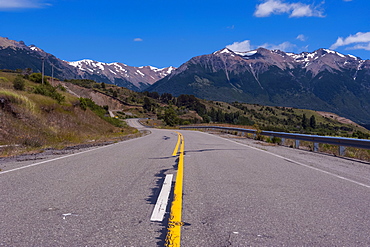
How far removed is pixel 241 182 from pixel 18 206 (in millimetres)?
4285

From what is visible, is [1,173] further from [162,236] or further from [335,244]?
[335,244]

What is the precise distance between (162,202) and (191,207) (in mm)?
519

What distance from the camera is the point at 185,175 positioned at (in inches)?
307

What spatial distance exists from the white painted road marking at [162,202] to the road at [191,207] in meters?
0.11

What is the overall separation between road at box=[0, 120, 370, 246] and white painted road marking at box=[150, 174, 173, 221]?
4.4 inches

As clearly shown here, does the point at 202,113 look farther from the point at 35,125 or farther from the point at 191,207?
the point at 191,207

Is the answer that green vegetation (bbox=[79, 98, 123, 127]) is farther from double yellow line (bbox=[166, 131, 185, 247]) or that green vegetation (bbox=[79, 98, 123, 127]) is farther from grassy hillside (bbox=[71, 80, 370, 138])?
Answer: grassy hillside (bbox=[71, 80, 370, 138])

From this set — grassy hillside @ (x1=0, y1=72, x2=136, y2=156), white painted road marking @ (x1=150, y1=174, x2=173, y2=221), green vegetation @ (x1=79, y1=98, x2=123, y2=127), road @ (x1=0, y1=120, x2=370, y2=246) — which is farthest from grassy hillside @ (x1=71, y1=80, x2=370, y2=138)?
white painted road marking @ (x1=150, y1=174, x2=173, y2=221)

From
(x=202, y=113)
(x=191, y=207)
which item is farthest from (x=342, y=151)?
(x=202, y=113)

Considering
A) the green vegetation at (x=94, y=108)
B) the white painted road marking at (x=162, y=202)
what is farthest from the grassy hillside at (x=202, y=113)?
the white painted road marking at (x=162, y=202)

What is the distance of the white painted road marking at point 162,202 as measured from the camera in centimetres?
450

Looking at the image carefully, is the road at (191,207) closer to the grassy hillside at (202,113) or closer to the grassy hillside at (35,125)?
the grassy hillside at (35,125)

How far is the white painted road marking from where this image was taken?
14.8 ft

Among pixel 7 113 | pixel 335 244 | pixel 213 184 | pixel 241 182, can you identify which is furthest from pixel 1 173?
pixel 7 113
